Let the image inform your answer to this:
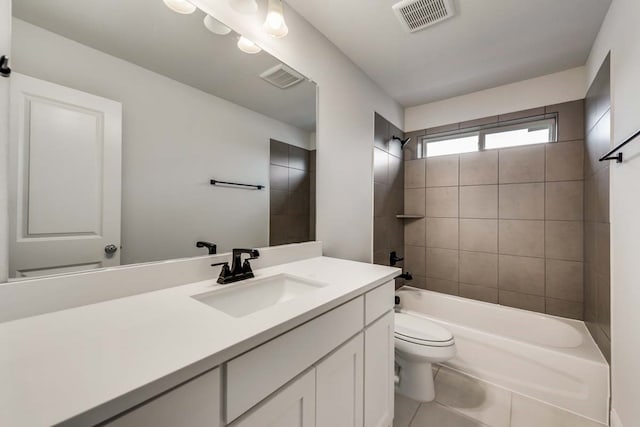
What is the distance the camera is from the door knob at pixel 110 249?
848 millimetres

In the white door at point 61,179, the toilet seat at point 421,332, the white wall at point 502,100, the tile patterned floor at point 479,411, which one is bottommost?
the tile patterned floor at point 479,411

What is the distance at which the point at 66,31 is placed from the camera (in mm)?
757

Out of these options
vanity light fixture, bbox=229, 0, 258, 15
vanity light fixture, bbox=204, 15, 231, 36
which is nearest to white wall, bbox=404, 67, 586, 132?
vanity light fixture, bbox=229, 0, 258, 15

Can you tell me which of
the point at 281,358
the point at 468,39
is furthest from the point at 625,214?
the point at 281,358

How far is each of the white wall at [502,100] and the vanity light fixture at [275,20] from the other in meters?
2.06

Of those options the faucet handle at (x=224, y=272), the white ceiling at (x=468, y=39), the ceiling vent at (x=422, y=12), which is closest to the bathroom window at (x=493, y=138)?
the white ceiling at (x=468, y=39)

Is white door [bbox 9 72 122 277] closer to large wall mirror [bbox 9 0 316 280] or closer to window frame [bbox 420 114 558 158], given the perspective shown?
large wall mirror [bbox 9 0 316 280]

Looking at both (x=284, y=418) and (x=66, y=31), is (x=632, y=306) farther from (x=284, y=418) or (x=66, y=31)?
(x=66, y=31)

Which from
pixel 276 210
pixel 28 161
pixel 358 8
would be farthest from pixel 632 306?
pixel 28 161

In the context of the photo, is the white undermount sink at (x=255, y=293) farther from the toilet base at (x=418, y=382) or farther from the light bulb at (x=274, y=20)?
the light bulb at (x=274, y=20)

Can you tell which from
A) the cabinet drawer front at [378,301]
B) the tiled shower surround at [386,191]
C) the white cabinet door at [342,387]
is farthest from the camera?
the tiled shower surround at [386,191]

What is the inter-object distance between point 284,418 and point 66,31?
1.33 metres

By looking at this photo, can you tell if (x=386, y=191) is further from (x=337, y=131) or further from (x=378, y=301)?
(x=378, y=301)

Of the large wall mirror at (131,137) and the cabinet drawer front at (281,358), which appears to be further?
the large wall mirror at (131,137)
